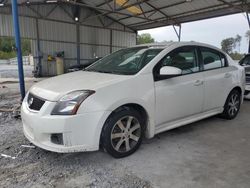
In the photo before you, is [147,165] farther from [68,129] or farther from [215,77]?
[215,77]

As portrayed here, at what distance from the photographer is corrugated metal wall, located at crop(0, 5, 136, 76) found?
13.9 metres

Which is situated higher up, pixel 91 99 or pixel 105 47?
pixel 105 47

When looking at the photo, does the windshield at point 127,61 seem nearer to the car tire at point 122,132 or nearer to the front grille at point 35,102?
the car tire at point 122,132

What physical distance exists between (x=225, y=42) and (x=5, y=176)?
2854cm

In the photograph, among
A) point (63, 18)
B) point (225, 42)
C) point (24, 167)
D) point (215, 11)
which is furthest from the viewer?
point (225, 42)

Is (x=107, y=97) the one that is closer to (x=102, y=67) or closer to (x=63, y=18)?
(x=102, y=67)

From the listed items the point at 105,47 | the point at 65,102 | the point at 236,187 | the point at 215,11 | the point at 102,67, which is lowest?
the point at 236,187

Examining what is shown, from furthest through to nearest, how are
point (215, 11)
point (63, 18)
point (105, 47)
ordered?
point (105, 47) < point (63, 18) < point (215, 11)

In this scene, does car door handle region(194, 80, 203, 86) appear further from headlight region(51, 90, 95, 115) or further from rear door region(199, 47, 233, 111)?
headlight region(51, 90, 95, 115)

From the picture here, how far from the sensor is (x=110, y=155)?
2795mm

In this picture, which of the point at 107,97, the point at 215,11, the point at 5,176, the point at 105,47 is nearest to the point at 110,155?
the point at 107,97

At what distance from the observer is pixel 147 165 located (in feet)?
8.71

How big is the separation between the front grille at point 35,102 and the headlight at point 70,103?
24 cm

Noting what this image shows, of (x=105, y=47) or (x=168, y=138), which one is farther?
(x=105, y=47)
